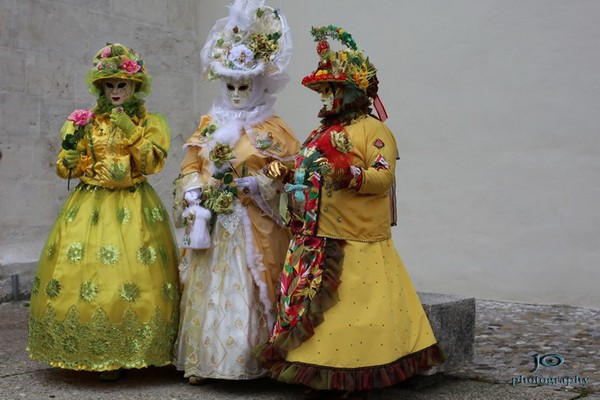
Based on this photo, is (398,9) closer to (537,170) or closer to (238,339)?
(537,170)

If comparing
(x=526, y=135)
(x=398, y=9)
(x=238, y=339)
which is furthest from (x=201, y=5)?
(x=238, y=339)

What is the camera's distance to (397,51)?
7.62 meters

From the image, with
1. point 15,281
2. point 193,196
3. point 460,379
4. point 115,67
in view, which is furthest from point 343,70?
point 15,281

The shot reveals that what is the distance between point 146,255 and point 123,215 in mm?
263

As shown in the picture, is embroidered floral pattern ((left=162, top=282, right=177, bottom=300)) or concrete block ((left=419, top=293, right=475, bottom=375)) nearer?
concrete block ((left=419, top=293, right=475, bottom=375))

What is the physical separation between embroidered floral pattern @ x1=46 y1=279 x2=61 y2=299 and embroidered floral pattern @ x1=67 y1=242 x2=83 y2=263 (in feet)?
0.50

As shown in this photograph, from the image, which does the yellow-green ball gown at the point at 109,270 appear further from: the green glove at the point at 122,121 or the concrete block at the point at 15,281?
the concrete block at the point at 15,281

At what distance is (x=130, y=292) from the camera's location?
191 inches

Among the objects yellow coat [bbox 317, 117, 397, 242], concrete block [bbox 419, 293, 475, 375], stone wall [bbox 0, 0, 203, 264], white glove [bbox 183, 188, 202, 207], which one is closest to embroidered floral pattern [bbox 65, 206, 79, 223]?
white glove [bbox 183, 188, 202, 207]

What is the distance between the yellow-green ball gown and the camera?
480 cm

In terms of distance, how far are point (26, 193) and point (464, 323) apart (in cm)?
430

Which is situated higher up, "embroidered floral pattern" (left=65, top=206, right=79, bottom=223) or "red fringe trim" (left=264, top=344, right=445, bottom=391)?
→ "embroidered floral pattern" (left=65, top=206, right=79, bottom=223)

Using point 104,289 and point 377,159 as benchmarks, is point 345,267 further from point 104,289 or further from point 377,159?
point 104,289

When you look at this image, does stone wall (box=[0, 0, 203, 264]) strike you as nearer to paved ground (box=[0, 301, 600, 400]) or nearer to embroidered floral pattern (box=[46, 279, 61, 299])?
paved ground (box=[0, 301, 600, 400])
